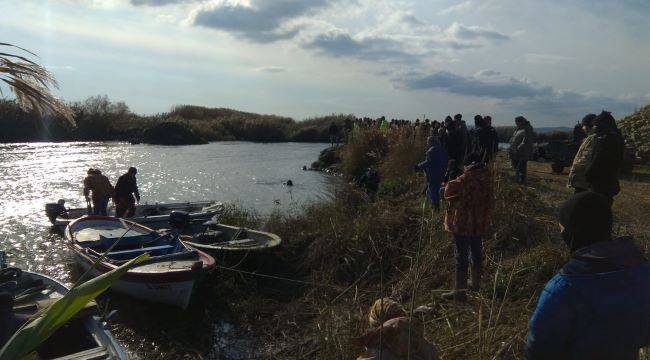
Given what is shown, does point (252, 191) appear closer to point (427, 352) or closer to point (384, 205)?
point (384, 205)

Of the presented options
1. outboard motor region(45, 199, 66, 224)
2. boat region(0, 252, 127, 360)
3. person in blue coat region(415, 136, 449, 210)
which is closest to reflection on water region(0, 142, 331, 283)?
outboard motor region(45, 199, 66, 224)

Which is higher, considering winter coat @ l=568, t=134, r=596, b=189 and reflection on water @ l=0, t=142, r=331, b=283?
winter coat @ l=568, t=134, r=596, b=189

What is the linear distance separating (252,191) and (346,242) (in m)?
13.4

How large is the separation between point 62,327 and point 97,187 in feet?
30.1

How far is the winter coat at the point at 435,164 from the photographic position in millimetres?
11141

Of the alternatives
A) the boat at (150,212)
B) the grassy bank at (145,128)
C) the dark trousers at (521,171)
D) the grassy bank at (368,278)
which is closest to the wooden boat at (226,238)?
the grassy bank at (368,278)

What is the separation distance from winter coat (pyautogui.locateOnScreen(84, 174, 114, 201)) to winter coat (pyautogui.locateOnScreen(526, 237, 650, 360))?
47.3 feet

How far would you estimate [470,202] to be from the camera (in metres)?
6.96

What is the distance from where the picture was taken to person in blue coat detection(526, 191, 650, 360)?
2.69m

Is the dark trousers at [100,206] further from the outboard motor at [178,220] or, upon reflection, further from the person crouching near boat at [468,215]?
the person crouching near boat at [468,215]

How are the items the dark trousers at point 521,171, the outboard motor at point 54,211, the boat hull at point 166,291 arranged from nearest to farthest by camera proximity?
the boat hull at point 166,291 → the dark trousers at point 521,171 → the outboard motor at point 54,211

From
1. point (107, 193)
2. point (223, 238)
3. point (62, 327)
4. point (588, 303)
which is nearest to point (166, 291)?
point (62, 327)

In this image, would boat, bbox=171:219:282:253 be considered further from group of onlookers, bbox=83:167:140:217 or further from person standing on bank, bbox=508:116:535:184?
person standing on bank, bbox=508:116:535:184

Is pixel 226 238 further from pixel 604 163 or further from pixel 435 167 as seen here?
pixel 604 163
